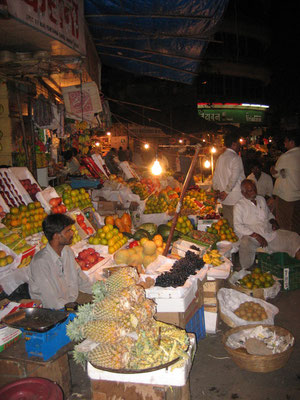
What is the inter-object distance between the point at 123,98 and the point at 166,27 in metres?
7.71

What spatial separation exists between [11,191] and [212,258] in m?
3.37

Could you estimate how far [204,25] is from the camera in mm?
6004

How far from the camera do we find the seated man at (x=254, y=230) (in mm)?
5719

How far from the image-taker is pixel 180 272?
368cm

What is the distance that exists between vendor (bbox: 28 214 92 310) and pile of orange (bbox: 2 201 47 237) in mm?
1139

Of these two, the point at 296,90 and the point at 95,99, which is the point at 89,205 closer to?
the point at 95,99

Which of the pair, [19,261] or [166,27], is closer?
[19,261]

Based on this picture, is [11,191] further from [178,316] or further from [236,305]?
[236,305]

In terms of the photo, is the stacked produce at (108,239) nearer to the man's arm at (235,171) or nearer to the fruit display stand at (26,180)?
the fruit display stand at (26,180)

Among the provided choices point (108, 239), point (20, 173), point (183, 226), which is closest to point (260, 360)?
point (108, 239)

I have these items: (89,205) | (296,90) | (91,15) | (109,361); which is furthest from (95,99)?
(296,90)

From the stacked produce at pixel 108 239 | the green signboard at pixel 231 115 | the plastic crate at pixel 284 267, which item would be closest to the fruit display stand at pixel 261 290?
the plastic crate at pixel 284 267

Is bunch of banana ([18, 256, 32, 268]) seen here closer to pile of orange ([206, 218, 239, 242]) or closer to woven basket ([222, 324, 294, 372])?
woven basket ([222, 324, 294, 372])

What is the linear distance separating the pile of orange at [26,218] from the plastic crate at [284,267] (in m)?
4.05
